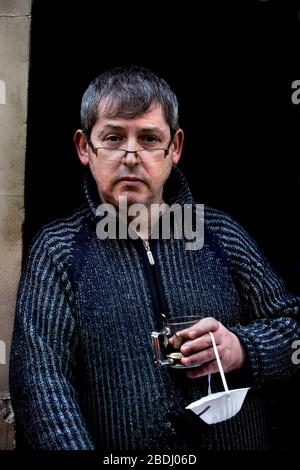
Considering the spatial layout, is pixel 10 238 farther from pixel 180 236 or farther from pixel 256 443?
pixel 256 443

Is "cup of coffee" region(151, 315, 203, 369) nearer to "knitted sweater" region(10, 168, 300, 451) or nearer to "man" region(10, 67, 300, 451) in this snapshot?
"man" region(10, 67, 300, 451)

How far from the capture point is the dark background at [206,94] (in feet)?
10.5

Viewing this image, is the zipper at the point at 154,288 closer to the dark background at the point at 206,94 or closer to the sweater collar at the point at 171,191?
the sweater collar at the point at 171,191

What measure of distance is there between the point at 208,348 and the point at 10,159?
1.10 meters

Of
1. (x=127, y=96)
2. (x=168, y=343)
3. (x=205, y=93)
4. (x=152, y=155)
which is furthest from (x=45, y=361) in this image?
(x=205, y=93)

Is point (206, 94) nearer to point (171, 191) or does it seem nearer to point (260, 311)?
point (171, 191)

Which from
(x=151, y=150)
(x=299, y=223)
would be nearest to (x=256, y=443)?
(x=151, y=150)

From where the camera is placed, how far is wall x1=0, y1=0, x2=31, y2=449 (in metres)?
2.60

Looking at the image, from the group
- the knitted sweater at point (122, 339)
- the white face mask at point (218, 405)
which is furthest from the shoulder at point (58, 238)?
the white face mask at point (218, 405)

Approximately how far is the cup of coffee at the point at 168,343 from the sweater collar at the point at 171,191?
0.54 m

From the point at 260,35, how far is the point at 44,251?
1.80m

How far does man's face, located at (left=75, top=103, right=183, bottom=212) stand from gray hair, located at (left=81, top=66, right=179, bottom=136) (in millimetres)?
25

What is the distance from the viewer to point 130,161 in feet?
7.61

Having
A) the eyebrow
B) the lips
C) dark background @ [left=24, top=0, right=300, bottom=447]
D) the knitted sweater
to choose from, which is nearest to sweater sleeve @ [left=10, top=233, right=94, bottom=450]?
the knitted sweater
